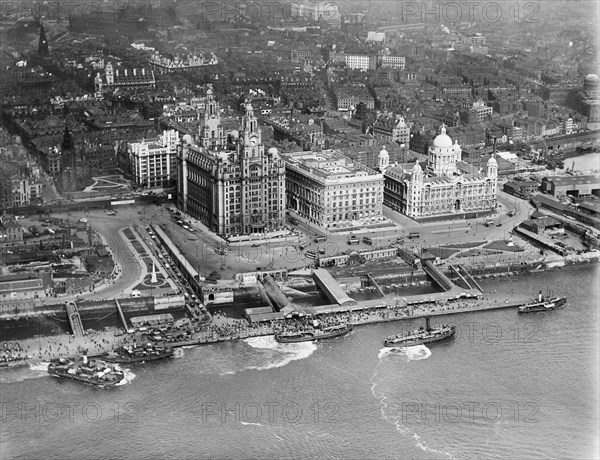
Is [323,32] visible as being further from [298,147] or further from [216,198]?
[216,198]

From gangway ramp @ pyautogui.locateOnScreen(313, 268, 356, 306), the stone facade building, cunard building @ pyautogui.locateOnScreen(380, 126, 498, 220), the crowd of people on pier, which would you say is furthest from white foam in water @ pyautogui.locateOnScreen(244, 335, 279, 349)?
cunard building @ pyautogui.locateOnScreen(380, 126, 498, 220)

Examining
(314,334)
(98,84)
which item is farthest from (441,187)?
(98,84)

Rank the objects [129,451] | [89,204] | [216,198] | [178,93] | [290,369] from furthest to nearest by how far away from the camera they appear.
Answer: [178,93] → [89,204] → [216,198] → [290,369] → [129,451]

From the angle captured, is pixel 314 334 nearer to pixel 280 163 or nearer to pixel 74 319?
pixel 74 319

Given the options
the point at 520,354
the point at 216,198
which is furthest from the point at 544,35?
the point at 520,354

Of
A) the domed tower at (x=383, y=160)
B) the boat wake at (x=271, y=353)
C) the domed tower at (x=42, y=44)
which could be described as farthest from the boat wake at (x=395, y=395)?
the domed tower at (x=42, y=44)

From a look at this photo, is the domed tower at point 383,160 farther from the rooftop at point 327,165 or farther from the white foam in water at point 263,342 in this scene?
the white foam in water at point 263,342

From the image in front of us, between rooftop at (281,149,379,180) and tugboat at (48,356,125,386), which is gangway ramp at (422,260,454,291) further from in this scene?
tugboat at (48,356,125,386)
